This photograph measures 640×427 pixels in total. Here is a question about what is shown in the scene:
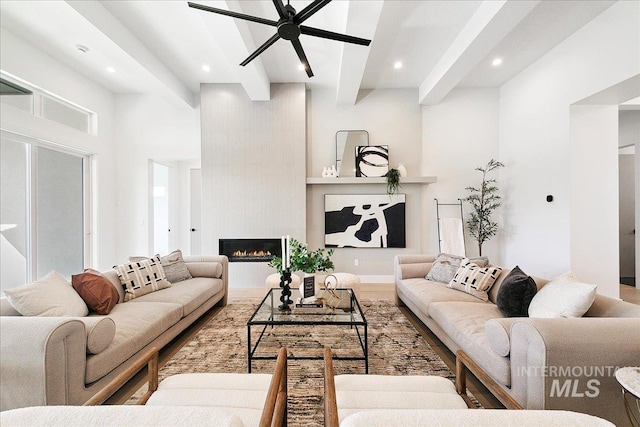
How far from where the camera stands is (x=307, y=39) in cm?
339

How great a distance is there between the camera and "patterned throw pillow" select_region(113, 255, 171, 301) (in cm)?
262

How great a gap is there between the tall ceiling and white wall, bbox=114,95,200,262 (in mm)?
505

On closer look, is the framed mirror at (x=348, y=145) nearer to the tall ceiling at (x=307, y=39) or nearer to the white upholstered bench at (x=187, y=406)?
the tall ceiling at (x=307, y=39)

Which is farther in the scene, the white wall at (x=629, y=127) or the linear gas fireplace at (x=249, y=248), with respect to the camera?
the linear gas fireplace at (x=249, y=248)

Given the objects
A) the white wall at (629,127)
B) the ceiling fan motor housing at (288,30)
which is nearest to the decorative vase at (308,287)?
the ceiling fan motor housing at (288,30)

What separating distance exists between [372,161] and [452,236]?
1898mm

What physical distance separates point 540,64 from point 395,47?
2103 millimetres

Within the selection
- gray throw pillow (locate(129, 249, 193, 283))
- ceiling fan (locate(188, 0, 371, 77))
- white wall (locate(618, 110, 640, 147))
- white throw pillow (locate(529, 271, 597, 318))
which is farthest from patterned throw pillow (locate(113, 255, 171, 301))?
white wall (locate(618, 110, 640, 147))

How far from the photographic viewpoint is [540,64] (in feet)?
12.6

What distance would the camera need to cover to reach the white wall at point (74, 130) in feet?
11.0

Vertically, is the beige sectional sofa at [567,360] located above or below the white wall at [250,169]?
below

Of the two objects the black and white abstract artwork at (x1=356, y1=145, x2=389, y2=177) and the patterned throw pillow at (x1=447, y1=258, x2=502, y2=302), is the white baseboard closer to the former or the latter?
the black and white abstract artwork at (x1=356, y1=145, x2=389, y2=177)

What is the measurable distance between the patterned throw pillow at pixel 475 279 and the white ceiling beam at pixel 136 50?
14.8 ft

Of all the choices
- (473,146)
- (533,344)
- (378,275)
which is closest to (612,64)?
(473,146)
